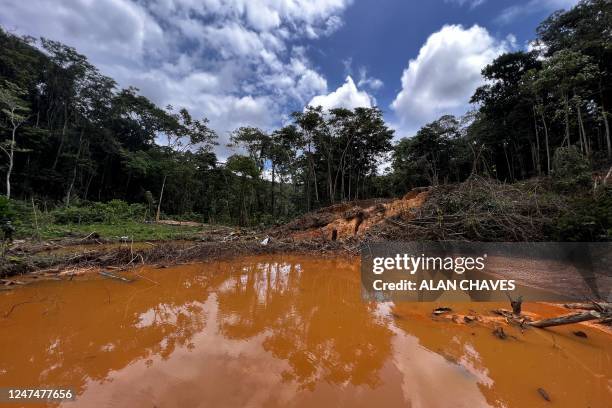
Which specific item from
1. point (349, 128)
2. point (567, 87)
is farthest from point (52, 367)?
point (349, 128)

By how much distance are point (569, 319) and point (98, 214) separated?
1978cm

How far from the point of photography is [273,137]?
21.8 m

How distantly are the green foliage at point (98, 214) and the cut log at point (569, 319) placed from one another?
18.2 m

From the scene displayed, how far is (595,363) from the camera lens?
243 centimetres

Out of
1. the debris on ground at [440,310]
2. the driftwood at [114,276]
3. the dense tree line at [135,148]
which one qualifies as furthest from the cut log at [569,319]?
the dense tree line at [135,148]

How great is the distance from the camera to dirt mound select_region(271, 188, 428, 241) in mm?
9500

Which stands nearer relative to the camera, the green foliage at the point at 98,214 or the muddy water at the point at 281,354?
the muddy water at the point at 281,354

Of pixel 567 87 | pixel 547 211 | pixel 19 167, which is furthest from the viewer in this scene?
pixel 19 167

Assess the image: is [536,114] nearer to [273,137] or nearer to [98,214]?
[273,137]

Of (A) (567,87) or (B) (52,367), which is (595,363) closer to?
(B) (52,367)

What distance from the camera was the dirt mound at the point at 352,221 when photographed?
950cm

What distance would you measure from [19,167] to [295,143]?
19.4 meters

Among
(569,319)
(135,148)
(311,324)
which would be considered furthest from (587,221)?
(135,148)

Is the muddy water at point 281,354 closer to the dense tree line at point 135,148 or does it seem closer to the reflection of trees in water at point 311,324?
the reflection of trees in water at point 311,324
